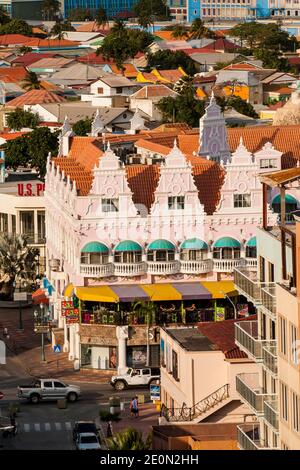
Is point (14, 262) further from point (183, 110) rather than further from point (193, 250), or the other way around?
point (183, 110)

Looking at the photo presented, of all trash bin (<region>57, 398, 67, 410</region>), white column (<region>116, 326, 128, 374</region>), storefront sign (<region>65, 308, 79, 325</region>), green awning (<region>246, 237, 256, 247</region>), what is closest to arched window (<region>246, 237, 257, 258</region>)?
green awning (<region>246, 237, 256, 247</region>)

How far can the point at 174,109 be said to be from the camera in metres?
193

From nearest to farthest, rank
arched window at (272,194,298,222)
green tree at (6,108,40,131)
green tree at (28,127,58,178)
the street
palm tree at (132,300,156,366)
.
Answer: the street → palm tree at (132,300,156,366) → arched window at (272,194,298,222) → green tree at (28,127,58,178) → green tree at (6,108,40,131)

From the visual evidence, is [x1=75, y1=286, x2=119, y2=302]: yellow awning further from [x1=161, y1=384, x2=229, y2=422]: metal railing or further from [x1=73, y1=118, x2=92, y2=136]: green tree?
[x1=73, y1=118, x2=92, y2=136]: green tree

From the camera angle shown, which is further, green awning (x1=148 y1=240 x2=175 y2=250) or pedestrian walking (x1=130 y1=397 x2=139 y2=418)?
green awning (x1=148 y1=240 x2=175 y2=250)

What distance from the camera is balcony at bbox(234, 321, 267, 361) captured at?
54.5 metres

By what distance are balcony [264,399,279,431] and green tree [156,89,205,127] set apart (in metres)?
135

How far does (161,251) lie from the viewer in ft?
318

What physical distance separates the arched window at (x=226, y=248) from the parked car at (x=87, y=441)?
2230cm

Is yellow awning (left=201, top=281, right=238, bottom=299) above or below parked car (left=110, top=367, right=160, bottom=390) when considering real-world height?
above

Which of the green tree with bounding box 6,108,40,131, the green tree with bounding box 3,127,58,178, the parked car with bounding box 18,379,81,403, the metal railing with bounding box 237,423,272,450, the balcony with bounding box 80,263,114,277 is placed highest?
the green tree with bounding box 6,108,40,131

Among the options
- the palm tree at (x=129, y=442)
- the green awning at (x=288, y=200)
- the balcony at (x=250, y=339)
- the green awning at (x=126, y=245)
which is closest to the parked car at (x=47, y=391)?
the green awning at (x=126, y=245)

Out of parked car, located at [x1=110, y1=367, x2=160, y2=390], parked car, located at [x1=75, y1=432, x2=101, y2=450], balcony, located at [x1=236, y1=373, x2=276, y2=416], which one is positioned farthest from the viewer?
parked car, located at [x1=110, y1=367, x2=160, y2=390]

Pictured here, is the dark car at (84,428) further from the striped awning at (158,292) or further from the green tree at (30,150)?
the green tree at (30,150)
